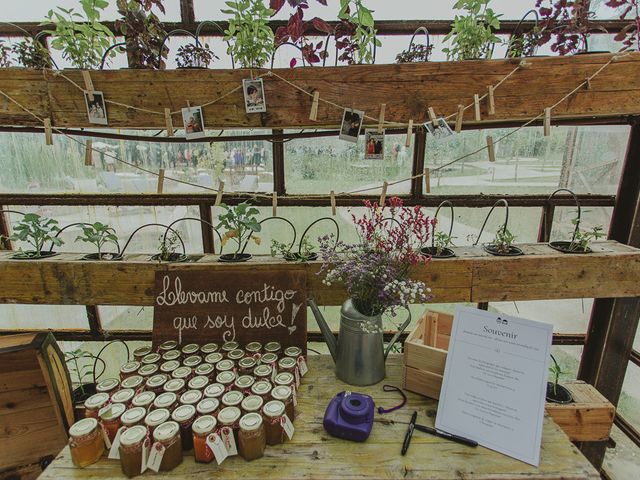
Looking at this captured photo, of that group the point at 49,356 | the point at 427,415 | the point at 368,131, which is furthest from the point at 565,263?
the point at 49,356

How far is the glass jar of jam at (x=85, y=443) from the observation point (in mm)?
842

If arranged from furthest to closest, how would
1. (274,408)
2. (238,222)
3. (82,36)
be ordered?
(238,222)
(82,36)
(274,408)

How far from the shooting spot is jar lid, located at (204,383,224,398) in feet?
3.20

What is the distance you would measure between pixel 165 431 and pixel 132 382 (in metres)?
0.28

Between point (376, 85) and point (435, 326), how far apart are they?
939 mm

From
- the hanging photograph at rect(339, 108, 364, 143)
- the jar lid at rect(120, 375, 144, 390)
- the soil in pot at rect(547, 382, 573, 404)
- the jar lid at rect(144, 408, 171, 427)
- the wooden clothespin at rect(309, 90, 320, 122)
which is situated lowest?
the soil in pot at rect(547, 382, 573, 404)

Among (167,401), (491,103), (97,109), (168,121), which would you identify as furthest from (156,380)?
(491,103)

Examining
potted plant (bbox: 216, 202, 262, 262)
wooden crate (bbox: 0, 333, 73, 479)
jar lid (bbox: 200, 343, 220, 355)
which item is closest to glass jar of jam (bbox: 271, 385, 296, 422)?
jar lid (bbox: 200, 343, 220, 355)

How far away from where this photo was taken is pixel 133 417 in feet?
2.92

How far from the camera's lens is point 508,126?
60.8 inches

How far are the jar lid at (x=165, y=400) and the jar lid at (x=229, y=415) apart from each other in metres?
0.17

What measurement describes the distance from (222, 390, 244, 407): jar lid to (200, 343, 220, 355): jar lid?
0.85ft

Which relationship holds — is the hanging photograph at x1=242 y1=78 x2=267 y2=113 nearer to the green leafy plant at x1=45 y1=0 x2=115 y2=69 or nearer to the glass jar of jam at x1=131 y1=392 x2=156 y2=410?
the green leafy plant at x1=45 y1=0 x2=115 y2=69

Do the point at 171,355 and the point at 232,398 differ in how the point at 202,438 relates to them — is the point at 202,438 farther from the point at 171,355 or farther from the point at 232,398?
the point at 171,355
